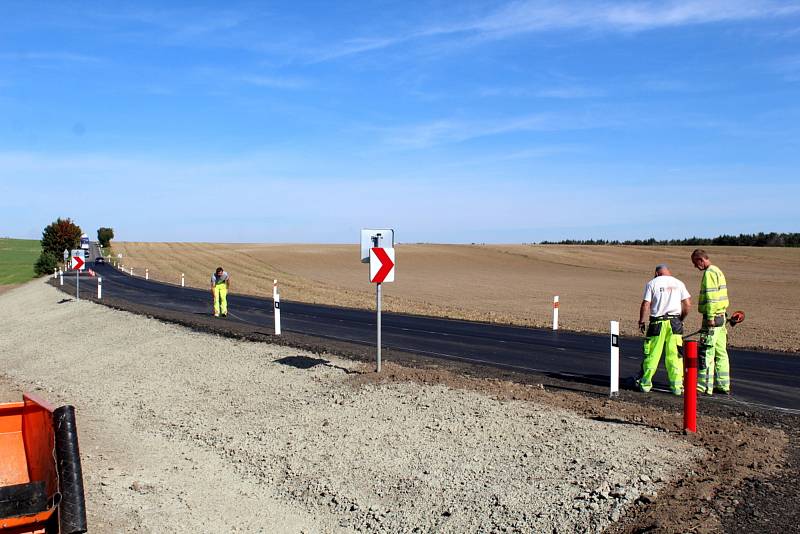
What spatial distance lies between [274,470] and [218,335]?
977 centimetres

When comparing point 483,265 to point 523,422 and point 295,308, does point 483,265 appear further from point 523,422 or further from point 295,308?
point 523,422

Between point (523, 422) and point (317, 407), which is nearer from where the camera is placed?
point (523, 422)

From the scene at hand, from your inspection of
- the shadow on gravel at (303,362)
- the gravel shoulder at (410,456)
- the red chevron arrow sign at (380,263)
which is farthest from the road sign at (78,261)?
the red chevron arrow sign at (380,263)

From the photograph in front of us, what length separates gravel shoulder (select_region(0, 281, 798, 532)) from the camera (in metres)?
6.09

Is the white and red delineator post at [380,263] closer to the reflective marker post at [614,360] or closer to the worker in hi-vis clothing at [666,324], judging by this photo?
the reflective marker post at [614,360]

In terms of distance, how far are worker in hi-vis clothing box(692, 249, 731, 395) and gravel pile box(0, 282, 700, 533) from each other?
2.69 meters

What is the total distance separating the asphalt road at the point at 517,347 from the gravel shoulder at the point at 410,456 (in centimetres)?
151

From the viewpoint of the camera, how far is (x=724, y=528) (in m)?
5.25

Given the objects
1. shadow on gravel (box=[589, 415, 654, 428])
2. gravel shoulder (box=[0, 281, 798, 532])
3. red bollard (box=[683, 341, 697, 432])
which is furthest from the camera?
shadow on gravel (box=[589, 415, 654, 428])

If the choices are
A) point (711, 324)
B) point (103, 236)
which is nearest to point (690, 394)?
point (711, 324)

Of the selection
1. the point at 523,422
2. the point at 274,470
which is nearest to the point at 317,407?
the point at 274,470

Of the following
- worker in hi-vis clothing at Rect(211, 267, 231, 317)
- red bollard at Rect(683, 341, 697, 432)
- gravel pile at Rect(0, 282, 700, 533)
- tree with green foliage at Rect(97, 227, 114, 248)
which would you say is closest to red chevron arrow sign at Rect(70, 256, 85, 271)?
worker in hi-vis clothing at Rect(211, 267, 231, 317)

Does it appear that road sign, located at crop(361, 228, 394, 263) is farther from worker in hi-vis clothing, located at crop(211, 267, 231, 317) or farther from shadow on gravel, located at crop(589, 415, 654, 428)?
worker in hi-vis clothing, located at crop(211, 267, 231, 317)

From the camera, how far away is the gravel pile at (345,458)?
20.9 ft
